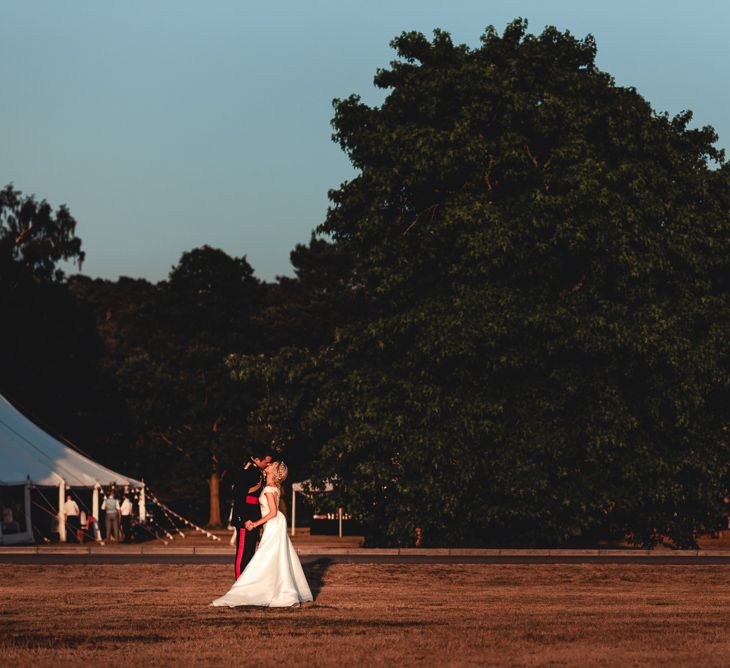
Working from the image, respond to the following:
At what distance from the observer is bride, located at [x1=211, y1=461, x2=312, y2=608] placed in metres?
16.8

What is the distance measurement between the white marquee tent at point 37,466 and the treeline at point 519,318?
28.1 feet

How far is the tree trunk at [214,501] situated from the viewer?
7362cm

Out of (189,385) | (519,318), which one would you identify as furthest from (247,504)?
(189,385)

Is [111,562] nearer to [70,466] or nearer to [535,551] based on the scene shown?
[535,551]

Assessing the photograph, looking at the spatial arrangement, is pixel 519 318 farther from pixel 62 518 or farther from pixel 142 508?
pixel 142 508

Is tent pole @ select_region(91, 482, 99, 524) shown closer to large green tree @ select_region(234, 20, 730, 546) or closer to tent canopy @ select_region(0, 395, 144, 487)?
tent canopy @ select_region(0, 395, 144, 487)

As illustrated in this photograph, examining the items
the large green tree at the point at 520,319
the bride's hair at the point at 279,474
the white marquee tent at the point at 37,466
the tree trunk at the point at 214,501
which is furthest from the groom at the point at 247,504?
the tree trunk at the point at 214,501

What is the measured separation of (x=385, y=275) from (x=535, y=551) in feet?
24.8

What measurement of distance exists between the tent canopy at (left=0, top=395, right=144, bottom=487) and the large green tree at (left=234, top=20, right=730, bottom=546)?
8.83 metres

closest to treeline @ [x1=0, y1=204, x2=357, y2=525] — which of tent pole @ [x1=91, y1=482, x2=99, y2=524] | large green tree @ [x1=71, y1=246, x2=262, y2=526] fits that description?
large green tree @ [x1=71, y1=246, x2=262, y2=526]

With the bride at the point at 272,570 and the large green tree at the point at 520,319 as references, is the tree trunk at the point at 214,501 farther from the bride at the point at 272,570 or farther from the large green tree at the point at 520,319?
the bride at the point at 272,570

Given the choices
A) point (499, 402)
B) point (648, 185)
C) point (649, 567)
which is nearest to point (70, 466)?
point (499, 402)

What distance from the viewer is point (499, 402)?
107 ft

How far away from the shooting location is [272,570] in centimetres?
1695
